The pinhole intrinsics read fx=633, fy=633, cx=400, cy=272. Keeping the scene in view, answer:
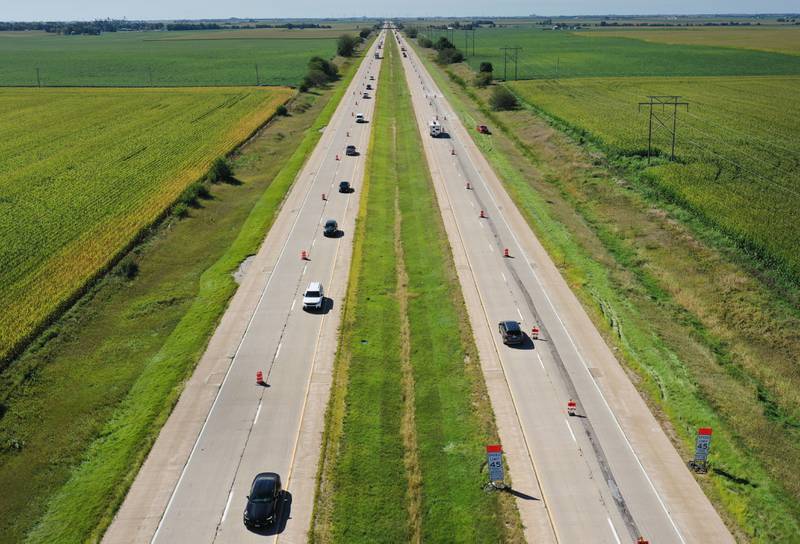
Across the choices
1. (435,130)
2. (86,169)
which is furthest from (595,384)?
(86,169)

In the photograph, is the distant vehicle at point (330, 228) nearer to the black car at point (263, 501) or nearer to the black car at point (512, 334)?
the black car at point (512, 334)

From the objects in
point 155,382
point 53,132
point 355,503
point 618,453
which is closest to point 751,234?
point 618,453

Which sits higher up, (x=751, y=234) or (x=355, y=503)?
(x=751, y=234)

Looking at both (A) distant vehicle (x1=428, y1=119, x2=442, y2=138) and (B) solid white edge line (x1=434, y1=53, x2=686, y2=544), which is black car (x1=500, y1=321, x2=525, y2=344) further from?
(A) distant vehicle (x1=428, y1=119, x2=442, y2=138)

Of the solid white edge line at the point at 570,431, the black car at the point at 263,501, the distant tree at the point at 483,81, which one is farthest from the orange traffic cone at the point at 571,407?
the distant tree at the point at 483,81

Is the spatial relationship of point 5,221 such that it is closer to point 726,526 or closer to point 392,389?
point 392,389
